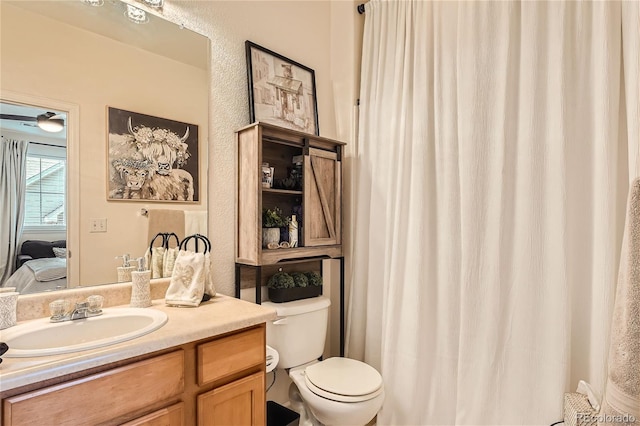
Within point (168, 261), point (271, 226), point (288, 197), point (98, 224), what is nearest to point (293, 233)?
point (271, 226)

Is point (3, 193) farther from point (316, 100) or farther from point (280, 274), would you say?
point (316, 100)

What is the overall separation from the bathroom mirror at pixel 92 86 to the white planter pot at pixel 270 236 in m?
0.45

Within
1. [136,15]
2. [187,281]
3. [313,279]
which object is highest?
[136,15]

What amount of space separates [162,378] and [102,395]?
16 cm

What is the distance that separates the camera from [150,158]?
1527 millimetres

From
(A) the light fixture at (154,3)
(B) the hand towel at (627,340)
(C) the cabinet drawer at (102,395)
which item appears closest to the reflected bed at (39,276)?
(C) the cabinet drawer at (102,395)

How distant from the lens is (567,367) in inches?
58.2

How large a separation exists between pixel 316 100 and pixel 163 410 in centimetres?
184

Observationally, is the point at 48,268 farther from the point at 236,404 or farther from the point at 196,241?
the point at 236,404

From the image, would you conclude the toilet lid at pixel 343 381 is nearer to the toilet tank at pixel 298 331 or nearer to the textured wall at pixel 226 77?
the toilet tank at pixel 298 331

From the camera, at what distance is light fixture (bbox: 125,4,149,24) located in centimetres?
147

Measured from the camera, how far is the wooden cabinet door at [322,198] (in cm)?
197

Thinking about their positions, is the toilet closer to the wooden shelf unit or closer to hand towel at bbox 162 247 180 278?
the wooden shelf unit

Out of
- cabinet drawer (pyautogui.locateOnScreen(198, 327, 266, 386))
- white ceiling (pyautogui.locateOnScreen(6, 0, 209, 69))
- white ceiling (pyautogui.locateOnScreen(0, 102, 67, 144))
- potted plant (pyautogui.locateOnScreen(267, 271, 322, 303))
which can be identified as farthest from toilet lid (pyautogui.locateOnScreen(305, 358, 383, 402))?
white ceiling (pyautogui.locateOnScreen(6, 0, 209, 69))
